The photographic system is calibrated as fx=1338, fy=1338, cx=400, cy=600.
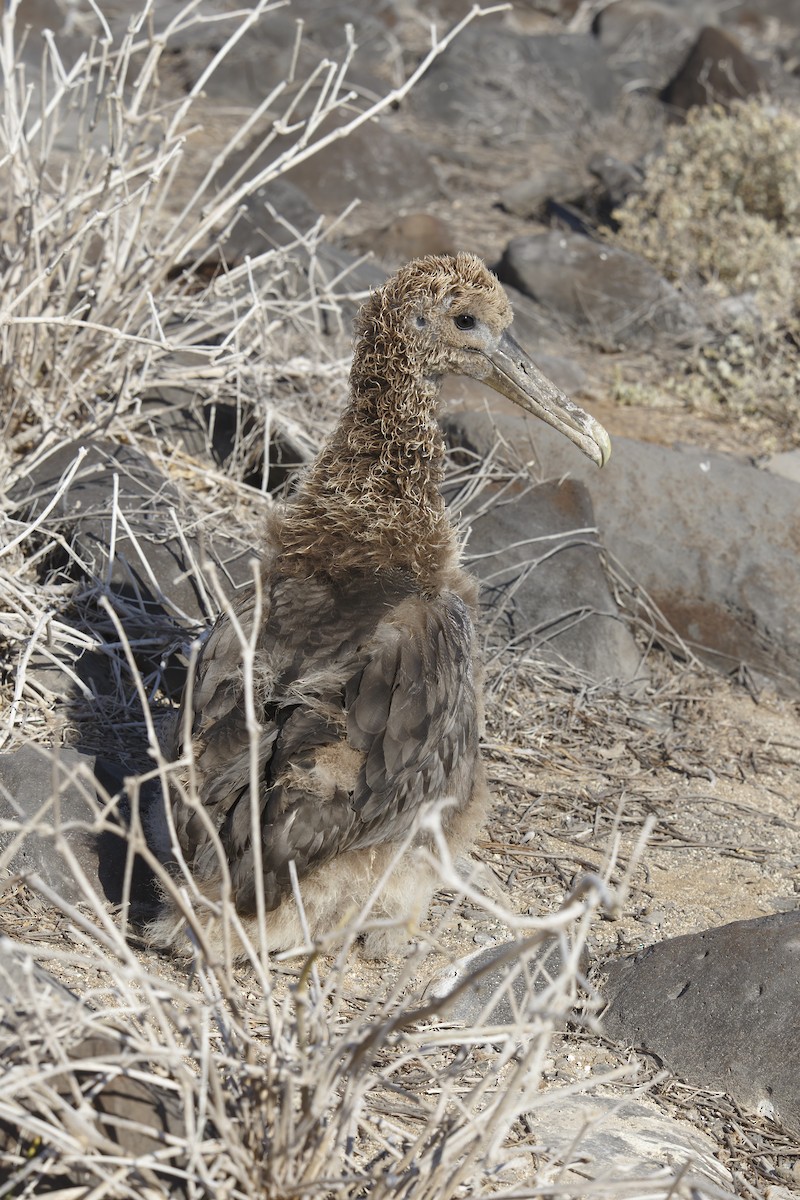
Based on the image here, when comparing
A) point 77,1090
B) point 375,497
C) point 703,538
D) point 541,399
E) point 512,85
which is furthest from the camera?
point 512,85

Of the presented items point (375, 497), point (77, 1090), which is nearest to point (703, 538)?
point (375, 497)

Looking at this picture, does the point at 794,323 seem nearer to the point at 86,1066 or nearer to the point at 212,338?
the point at 212,338

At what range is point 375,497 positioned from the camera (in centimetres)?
401

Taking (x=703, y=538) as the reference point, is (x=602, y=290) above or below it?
below

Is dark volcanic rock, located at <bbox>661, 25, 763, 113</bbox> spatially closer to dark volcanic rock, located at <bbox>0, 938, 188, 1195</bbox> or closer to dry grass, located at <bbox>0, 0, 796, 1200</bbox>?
dry grass, located at <bbox>0, 0, 796, 1200</bbox>

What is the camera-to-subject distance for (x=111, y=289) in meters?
5.97

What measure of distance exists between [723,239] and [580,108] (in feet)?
18.1

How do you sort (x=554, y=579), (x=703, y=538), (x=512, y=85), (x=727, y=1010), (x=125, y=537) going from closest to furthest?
(x=727, y=1010) → (x=125, y=537) → (x=554, y=579) → (x=703, y=538) → (x=512, y=85)

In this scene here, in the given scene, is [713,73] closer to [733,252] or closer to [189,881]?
[733,252]

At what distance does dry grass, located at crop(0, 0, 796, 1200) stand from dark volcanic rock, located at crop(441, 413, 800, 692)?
0.33 meters

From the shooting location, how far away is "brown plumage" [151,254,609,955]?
11.7 feet

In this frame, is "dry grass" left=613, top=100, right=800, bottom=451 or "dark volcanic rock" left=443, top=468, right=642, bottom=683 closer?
"dark volcanic rock" left=443, top=468, right=642, bottom=683

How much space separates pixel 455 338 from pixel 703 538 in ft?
7.53

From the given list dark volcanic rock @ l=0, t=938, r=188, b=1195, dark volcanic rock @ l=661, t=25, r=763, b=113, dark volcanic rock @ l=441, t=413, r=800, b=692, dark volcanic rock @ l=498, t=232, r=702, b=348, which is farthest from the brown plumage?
dark volcanic rock @ l=661, t=25, r=763, b=113
